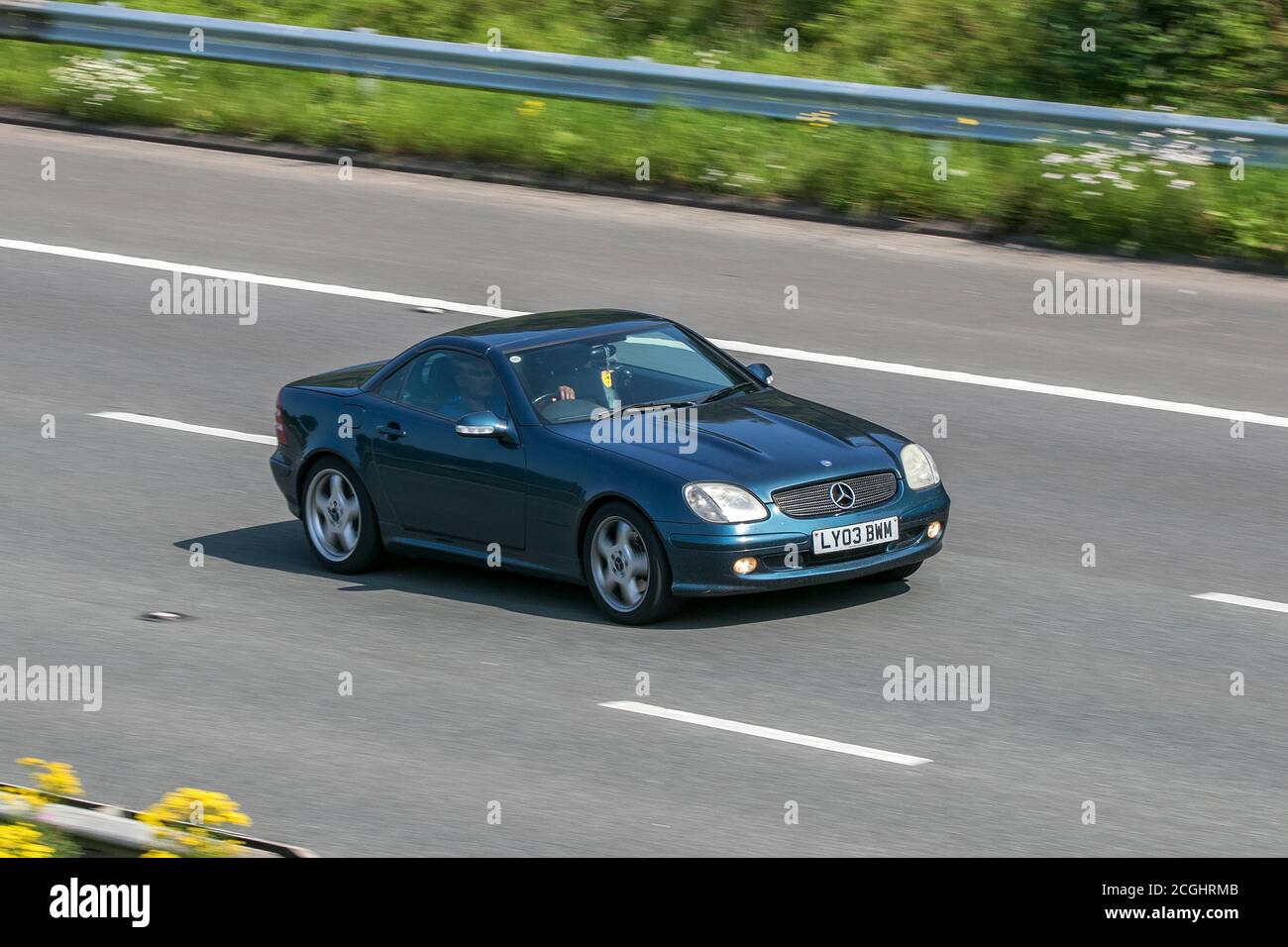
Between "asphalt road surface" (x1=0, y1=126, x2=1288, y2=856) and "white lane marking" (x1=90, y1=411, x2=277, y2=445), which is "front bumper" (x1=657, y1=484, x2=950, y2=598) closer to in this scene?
"asphalt road surface" (x1=0, y1=126, x2=1288, y2=856)

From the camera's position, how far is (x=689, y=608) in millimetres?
10711

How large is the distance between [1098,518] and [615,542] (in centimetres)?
311

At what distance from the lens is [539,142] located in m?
19.6

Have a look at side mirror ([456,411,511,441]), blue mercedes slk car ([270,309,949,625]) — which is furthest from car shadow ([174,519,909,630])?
side mirror ([456,411,511,441])

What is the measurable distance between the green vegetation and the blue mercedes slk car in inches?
262

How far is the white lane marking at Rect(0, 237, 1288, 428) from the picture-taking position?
45.1 feet

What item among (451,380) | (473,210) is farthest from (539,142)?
(451,380)

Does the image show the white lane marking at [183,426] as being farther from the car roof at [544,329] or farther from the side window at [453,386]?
the car roof at [544,329]

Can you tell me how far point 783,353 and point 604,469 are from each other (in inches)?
201

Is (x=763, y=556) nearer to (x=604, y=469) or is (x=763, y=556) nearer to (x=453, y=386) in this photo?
(x=604, y=469)

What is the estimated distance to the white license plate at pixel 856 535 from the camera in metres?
10.2

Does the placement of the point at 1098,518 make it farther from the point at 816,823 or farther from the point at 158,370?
the point at 158,370

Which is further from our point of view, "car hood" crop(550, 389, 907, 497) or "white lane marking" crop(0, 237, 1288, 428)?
"white lane marking" crop(0, 237, 1288, 428)

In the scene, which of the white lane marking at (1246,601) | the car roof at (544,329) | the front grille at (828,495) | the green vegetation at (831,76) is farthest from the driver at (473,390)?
the green vegetation at (831,76)
